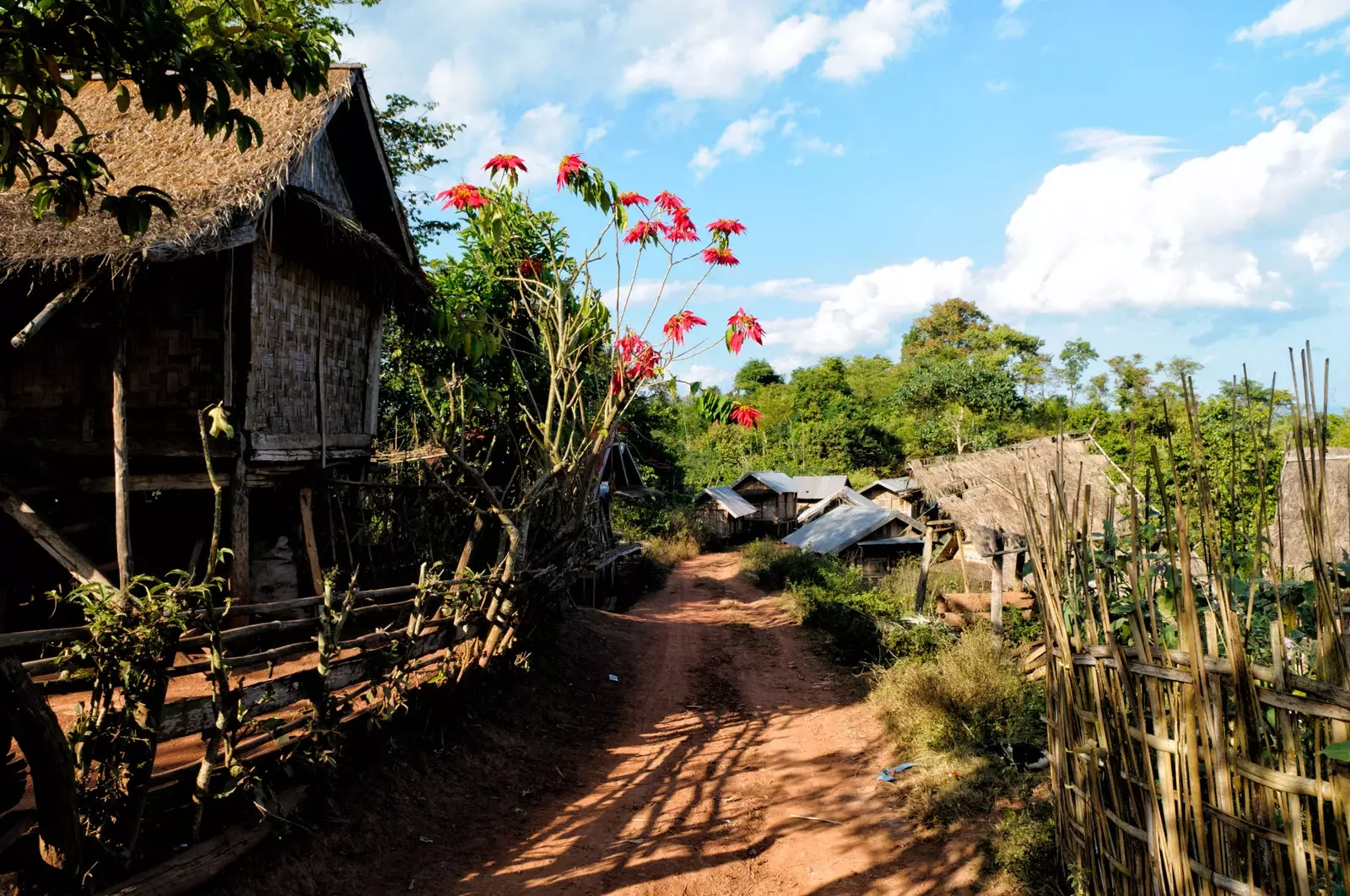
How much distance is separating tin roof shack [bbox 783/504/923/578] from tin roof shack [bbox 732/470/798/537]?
291 inches

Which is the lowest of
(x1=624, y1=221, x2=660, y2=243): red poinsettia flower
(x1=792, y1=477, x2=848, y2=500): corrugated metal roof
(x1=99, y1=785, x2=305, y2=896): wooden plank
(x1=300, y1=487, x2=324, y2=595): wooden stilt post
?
(x1=99, y1=785, x2=305, y2=896): wooden plank

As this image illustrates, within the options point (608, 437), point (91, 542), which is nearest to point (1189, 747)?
point (608, 437)

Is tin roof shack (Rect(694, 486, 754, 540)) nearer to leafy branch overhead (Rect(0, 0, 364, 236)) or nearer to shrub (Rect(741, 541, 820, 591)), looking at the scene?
shrub (Rect(741, 541, 820, 591))

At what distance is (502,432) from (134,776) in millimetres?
7427

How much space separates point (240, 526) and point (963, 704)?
6.96m

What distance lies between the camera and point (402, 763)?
6.19m

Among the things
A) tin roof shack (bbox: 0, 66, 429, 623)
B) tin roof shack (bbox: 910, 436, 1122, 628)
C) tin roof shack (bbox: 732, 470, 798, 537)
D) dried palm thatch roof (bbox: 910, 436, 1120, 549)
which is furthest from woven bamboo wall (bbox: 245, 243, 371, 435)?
tin roof shack (bbox: 732, 470, 798, 537)

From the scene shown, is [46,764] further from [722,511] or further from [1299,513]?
[722,511]

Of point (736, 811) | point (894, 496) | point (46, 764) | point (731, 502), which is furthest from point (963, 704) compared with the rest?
point (894, 496)

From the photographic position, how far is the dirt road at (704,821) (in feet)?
16.9

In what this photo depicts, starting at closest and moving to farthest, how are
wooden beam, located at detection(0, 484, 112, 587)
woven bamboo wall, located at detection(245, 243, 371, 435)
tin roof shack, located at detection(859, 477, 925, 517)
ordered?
wooden beam, located at detection(0, 484, 112, 587)
woven bamboo wall, located at detection(245, 243, 371, 435)
tin roof shack, located at detection(859, 477, 925, 517)

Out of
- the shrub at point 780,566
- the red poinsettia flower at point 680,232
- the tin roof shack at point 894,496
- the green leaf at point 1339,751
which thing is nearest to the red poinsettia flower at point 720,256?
the red poinsettia flower at point 680,232

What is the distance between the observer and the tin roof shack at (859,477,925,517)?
1287 inches

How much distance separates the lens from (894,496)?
35812mm
